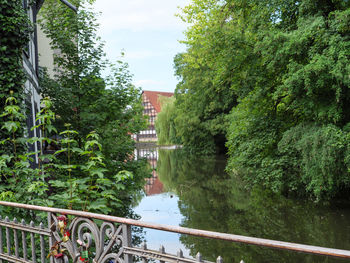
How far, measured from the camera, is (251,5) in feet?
45.7

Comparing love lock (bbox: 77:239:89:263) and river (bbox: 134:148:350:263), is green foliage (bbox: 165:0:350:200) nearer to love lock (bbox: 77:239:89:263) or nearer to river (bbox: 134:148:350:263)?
river (bbox: 134:148:350:263)

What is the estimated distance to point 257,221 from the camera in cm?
1159

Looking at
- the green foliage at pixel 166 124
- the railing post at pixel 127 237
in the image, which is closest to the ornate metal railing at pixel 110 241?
the railing post at pixel 127 237

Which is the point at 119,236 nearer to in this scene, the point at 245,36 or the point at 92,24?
the point at 92,24

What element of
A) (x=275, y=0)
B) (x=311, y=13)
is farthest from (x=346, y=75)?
(x=275, y=0)

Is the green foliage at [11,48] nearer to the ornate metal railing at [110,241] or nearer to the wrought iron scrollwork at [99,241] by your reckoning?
the ornate metal railing at [110,241]

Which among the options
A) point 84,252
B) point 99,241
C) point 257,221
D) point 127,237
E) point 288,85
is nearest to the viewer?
point 127,237

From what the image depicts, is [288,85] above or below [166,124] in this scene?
below

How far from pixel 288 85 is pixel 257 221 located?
453cm

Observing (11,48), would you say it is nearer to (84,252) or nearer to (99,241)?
(84,252)

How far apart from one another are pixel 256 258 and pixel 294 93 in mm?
5371

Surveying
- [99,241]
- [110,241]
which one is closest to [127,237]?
[110,241]

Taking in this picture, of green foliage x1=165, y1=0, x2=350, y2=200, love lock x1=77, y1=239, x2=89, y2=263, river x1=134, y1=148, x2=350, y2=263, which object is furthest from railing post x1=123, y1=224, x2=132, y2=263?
green foliage x1=165, y1=0, x2=350, y2=200

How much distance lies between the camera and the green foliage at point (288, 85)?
1025 centimetres
